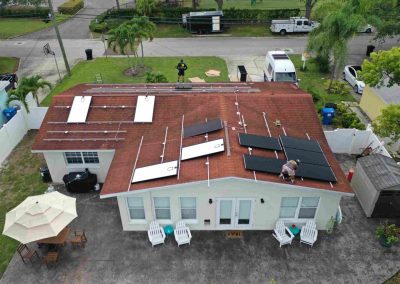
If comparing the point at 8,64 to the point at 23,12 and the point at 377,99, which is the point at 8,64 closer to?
the point at 23,12

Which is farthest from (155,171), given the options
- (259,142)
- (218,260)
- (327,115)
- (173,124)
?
(327,115)

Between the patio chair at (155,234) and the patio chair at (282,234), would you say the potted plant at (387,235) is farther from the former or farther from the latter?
the patio chair at (155,234)

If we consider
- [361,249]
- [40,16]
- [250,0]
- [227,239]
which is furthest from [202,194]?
[250,0]

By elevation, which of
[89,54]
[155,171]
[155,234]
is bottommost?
[155,234]

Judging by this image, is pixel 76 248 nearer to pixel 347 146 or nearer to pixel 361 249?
pixel 361 249

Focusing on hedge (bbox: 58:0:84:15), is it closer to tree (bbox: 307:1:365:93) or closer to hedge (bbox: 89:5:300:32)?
hedge (bbox: 89:5:300:32)
